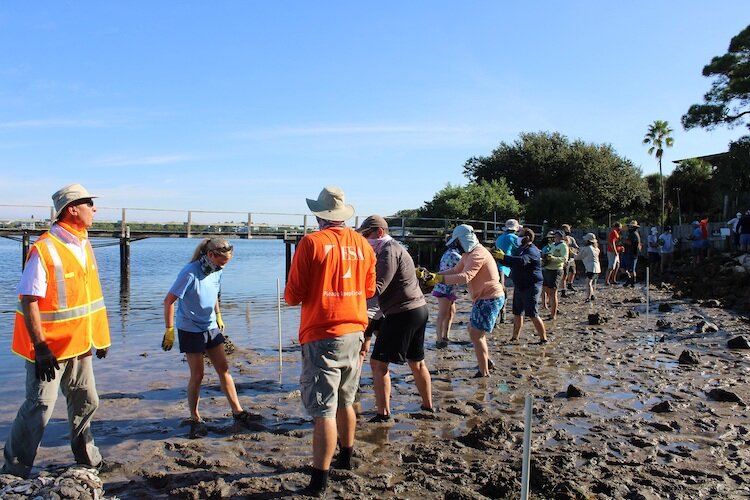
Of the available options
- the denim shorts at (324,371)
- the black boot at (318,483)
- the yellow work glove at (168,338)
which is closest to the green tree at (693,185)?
the yellow work glove at (168,338)

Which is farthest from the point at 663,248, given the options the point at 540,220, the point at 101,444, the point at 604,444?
the point at 101,444

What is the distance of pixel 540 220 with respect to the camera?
41.2 metres

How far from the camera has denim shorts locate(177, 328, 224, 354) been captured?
5.49 metres

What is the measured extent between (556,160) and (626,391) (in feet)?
138

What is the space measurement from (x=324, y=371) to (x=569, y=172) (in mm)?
45552

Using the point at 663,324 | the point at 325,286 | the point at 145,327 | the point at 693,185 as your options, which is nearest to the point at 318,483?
the point at 325,286

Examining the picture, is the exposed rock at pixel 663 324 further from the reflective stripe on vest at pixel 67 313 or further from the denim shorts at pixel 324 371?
the reflective stripe on vest at pixel 67 313

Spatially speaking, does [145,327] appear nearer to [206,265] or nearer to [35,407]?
[206,265]

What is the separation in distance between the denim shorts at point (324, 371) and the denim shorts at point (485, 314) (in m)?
3.30

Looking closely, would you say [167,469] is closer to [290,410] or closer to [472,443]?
[290,410]

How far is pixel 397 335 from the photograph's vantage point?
18.4ft

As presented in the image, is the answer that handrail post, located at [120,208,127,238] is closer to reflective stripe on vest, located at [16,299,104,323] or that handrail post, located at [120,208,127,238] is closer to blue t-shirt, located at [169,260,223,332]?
blue t-shirt, located at [169,260,223,332]

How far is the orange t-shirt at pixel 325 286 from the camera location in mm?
4160

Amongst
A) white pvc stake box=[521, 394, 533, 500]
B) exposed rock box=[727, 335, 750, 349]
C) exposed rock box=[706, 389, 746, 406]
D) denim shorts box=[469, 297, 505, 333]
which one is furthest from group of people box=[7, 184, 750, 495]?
exposed rock box=[727, 335, 750, 349]
